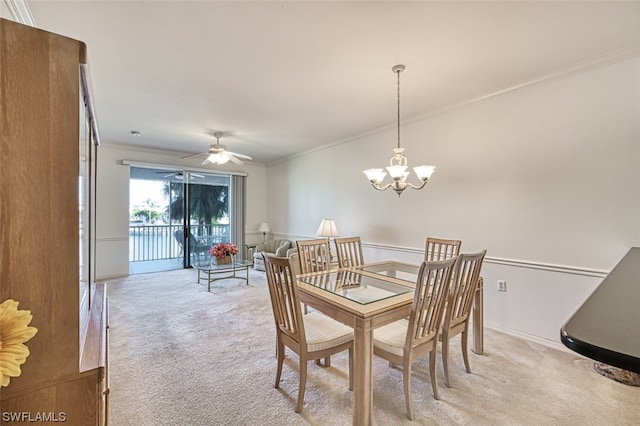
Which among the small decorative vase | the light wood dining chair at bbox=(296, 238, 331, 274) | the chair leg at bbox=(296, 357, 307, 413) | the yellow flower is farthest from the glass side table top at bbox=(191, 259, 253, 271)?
the yellow flower

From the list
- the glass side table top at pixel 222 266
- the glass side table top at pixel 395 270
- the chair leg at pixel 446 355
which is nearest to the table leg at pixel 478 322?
the glass side table top at pixel 395 270

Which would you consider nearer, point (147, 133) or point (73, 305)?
point (73, 305)

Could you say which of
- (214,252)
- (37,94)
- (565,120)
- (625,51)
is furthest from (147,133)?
(625,51)

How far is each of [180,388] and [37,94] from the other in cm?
213

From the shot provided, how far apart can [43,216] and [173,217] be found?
6121 millimetres

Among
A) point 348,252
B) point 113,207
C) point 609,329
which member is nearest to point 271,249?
point 113,207

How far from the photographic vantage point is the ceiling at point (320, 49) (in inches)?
73.9

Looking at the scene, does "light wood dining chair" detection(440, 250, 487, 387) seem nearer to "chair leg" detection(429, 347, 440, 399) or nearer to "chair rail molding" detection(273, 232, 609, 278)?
"chair leg" detection(429, 347, 440, 399)

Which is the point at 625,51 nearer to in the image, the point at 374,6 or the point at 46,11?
the point at 374,6

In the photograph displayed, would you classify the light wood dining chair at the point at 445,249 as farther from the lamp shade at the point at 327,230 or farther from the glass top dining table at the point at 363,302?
the lamp shade at the point at 327,230

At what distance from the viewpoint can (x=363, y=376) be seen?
1693 mm

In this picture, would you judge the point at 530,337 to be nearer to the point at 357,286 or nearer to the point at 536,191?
the point at 536,191

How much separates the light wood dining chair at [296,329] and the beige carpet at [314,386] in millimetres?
226

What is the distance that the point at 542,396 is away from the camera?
6.64ft
